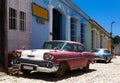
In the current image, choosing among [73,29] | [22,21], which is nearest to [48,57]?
[22,21]

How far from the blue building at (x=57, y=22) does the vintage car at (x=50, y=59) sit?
4430mm

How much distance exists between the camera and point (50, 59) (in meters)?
10.4

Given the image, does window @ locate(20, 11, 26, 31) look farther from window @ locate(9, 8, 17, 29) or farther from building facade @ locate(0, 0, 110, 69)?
window @ locate(9, 8, 17, 29)

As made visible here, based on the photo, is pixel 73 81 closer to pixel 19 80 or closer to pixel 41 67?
pixel 41 67

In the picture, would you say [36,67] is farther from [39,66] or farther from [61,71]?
[61,71]

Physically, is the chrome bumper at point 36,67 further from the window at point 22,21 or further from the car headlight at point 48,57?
the window at point 22,21

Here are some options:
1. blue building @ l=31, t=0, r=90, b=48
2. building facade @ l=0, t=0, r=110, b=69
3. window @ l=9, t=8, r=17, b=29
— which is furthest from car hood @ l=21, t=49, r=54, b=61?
blue building @ l=31, t=0, r=90, b=48

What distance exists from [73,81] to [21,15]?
20.4ft

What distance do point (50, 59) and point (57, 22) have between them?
13866 millimetres

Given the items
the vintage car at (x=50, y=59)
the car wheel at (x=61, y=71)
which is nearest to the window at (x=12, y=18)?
the vintage car at (x=50, y=59)

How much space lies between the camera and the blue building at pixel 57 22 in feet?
55.5

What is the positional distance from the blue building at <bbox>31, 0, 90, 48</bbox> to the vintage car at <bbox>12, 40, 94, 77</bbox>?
443 cm

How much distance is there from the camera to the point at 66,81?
34.0 ft

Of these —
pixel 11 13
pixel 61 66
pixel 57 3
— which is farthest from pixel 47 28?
pixel 61 66
